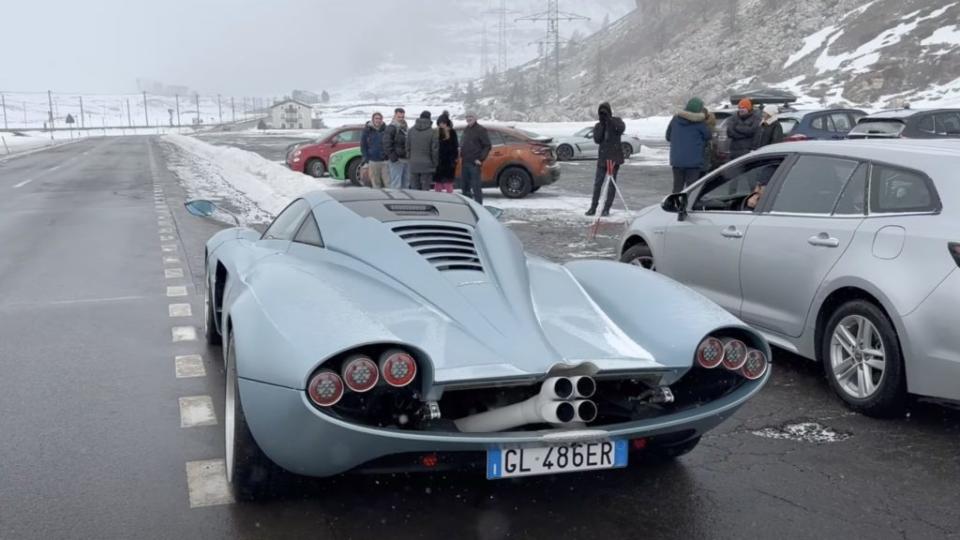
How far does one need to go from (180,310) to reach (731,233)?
14.6 ft

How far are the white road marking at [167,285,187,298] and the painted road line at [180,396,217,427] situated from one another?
10.2 feet

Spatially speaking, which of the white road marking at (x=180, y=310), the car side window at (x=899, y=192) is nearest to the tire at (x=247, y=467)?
the car side window at (x=899, y=192)

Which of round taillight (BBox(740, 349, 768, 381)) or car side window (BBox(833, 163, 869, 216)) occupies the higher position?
car side window (BBox(833, 163, 869, 216))

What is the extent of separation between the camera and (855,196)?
512 centimetres

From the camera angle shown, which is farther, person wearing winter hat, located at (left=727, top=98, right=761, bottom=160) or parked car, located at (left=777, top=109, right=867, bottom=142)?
parked car, located at (left=777, top=109, right=867, bottom=142)

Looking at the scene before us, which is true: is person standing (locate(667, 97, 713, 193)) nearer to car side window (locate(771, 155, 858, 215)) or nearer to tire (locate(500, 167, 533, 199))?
tire (locate(500, 167, 533, 199))

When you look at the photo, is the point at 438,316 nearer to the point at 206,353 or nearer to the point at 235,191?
the point at 206,353

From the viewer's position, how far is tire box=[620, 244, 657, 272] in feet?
23.3

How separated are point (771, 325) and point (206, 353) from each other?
12.3ft

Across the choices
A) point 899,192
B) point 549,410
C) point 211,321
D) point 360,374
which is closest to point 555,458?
point 549,410

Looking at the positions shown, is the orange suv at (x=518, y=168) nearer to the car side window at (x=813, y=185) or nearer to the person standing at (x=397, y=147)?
the person standing at (x=397, y=147)

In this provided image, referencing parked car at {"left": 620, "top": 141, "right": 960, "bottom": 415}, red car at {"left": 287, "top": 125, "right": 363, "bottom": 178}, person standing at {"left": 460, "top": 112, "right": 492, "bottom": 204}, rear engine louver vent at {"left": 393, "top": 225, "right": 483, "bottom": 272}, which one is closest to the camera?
rear engine louver vent at {"left": 393, "top": 225, "right": 483, "bottom": 272}

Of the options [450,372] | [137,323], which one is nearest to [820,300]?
[450,372]

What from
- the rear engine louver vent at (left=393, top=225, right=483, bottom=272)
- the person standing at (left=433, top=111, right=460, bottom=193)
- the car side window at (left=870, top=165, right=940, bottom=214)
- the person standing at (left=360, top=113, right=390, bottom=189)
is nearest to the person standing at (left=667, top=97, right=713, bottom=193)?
the person standing at (left=433, top=111, right=460, bottom=193)
